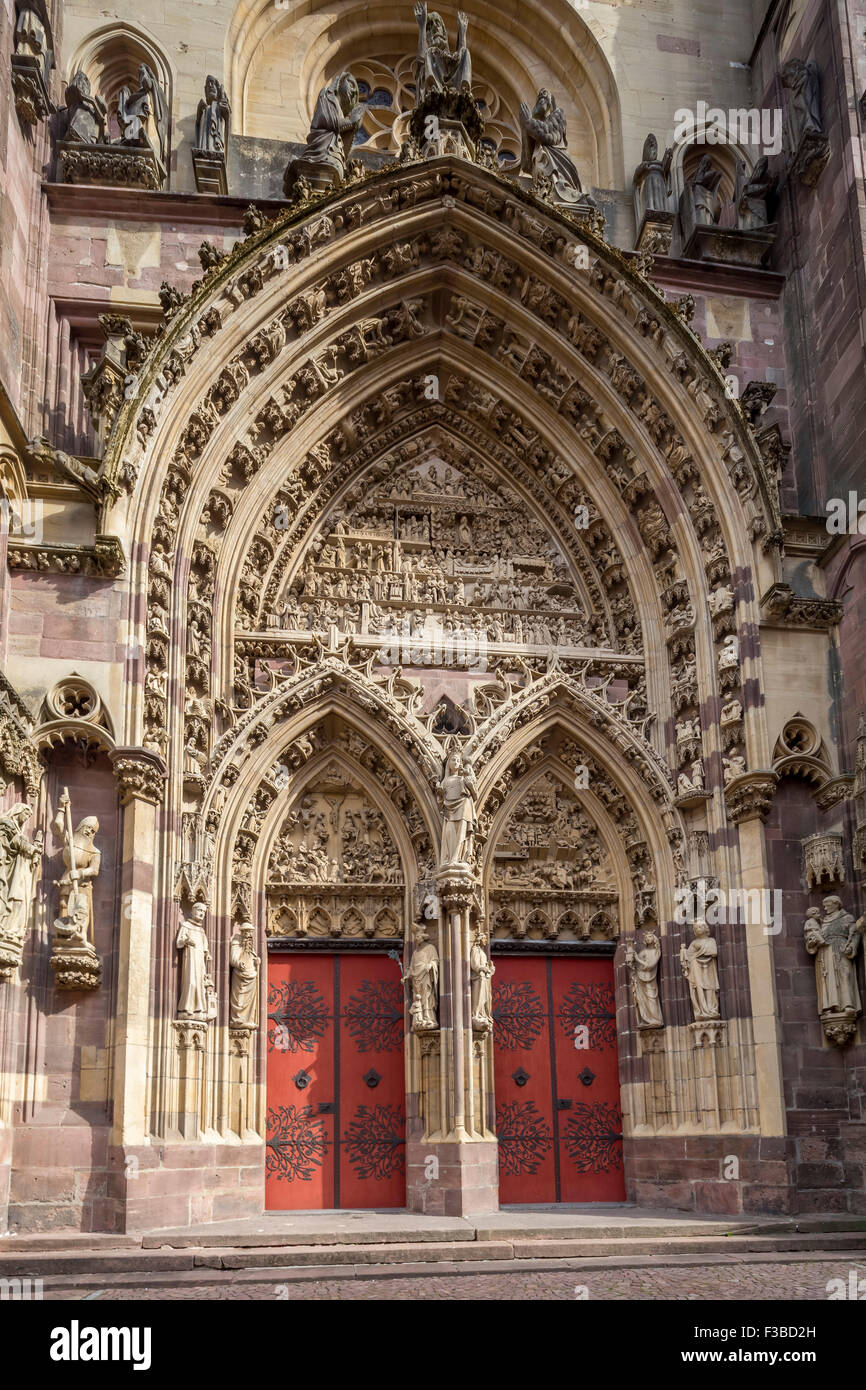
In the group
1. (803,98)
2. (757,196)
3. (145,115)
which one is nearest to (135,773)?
(145,115)

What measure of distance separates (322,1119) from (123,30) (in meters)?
12.5

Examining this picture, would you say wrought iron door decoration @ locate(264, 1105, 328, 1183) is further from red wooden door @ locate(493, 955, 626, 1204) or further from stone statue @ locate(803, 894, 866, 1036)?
stone statue @ locate(803, 894, 866, 1036)

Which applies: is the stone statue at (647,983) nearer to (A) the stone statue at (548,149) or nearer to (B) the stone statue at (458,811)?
(B) the stone statue at (458,811)

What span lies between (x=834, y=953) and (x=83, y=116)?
1183 cm

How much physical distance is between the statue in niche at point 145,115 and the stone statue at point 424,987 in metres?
9.14

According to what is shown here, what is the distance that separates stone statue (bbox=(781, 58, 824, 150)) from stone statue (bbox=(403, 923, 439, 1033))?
32.4 ft

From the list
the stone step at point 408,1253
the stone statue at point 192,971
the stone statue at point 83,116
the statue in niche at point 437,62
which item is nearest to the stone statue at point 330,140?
the statue in niche at point 437,62

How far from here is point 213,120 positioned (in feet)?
51.1

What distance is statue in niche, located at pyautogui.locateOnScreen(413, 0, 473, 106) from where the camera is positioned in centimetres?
1517

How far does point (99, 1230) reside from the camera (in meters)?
11.4

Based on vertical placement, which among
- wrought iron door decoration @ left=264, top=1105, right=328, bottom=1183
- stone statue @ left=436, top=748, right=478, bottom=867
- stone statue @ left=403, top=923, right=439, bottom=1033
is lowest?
wrought iron door decoration @ left=264, top=1105, right=328, bottom=1183

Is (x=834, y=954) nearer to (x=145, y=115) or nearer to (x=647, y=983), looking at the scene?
(x=647, y=983)

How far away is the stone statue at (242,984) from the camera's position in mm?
13195

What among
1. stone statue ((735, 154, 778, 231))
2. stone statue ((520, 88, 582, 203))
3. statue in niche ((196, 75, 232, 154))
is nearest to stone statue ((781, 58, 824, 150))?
stone statue ((735, 154, 778, 231))
